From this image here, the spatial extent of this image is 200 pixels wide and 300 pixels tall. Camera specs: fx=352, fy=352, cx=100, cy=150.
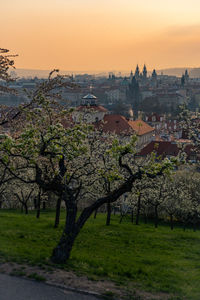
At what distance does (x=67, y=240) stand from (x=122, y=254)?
14.5ft

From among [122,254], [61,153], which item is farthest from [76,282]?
[122,254]

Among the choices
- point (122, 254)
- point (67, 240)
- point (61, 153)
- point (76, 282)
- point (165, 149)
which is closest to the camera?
point (76, 282)

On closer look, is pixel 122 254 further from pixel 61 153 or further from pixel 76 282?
pixel 61 153

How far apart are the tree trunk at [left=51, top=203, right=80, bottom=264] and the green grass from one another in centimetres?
39

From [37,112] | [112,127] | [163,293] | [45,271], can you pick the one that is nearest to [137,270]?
[163,293]

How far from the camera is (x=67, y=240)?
14375mm

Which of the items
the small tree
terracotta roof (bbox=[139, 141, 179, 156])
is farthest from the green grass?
terracotta roof (bbox=[139, 141, 179, 156])

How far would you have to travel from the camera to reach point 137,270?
14312mm

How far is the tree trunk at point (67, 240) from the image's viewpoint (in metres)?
14.1

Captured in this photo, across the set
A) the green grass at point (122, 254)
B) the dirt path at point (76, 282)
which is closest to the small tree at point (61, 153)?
the dirt path at point (76, 282)

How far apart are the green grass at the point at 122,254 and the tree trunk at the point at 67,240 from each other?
0.39 m

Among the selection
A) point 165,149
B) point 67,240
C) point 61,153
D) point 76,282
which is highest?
point 165,149

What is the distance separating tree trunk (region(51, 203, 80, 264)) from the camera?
1415 cm

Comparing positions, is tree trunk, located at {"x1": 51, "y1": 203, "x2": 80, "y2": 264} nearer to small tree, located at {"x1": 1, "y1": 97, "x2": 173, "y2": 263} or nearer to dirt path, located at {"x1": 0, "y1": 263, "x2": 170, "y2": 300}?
small tree, located at {"x1": 1, "y1": 97, "x2": 173, "y2": 263}
